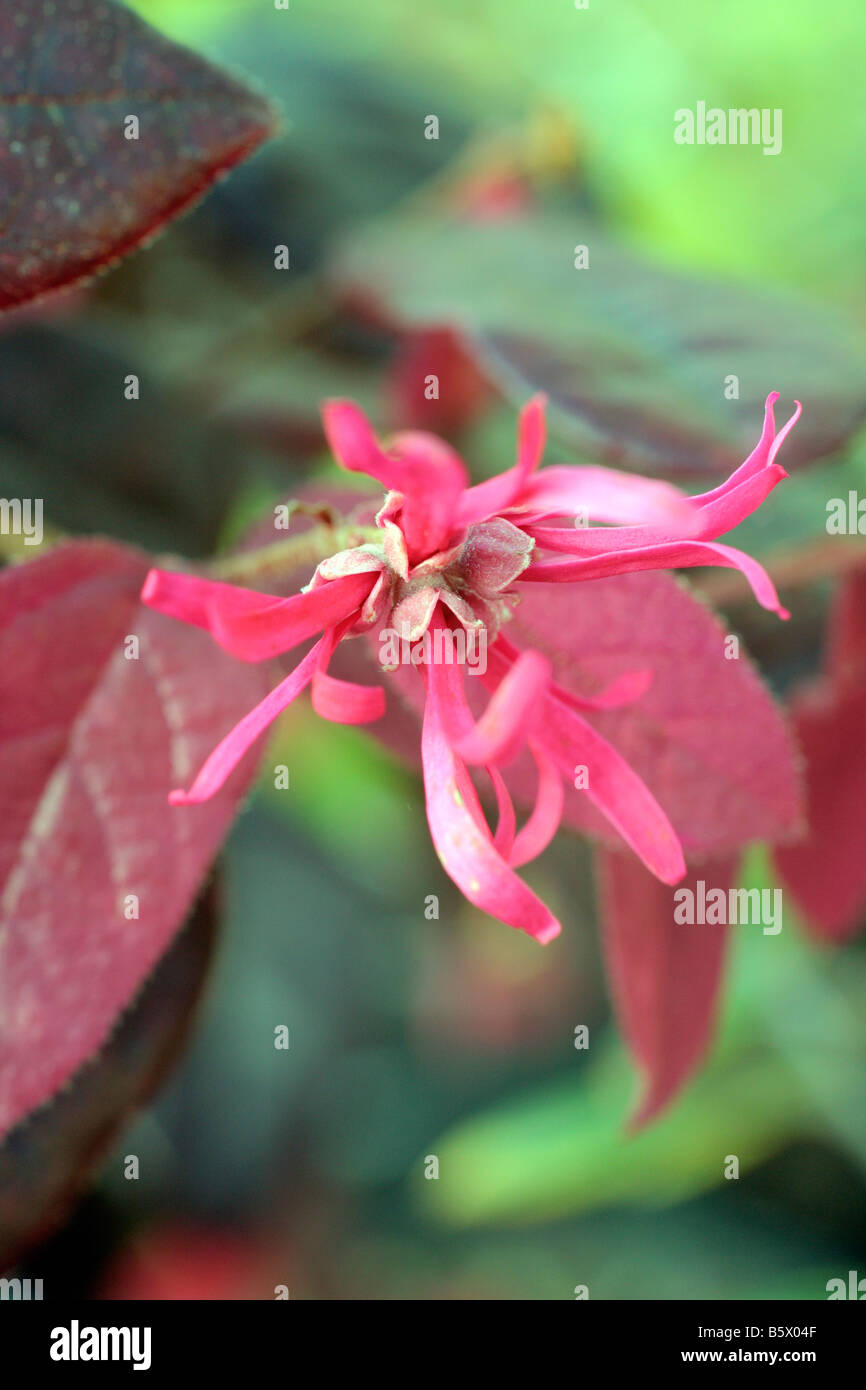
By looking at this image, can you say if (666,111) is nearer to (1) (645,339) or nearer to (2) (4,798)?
(1) (645,339)

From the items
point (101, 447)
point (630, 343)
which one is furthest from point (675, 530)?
point (101, 447)

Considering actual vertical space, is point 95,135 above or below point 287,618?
above

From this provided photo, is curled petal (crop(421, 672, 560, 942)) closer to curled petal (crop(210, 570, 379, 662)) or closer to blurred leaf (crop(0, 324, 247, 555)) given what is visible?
curled petal (crop(210, 570, 379, 662))

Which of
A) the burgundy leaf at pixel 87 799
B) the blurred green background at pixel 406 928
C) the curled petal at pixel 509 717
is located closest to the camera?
the curled petal at pixel 509 717

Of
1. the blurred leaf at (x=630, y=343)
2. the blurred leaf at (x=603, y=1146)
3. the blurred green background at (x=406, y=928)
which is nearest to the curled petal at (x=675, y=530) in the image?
the blurred leaf at (x=630, y=343)

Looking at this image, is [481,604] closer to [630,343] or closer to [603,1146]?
[630,343]

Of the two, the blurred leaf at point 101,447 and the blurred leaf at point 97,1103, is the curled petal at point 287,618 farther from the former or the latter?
the blurred leaf at point 101,447
